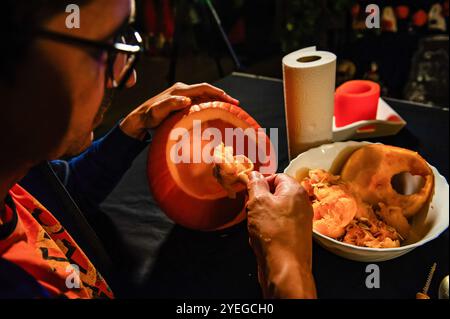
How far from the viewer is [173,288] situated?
83 centimetres

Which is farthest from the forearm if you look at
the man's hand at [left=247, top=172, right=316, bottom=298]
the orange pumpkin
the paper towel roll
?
the paper towel roll

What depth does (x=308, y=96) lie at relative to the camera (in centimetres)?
102

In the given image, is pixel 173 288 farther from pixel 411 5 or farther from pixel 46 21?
pixel 411 5

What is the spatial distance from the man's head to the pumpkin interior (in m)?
0.30

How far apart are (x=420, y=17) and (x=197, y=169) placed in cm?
210

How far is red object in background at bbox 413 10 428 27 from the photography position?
2348mm

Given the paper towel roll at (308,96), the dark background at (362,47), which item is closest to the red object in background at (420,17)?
the dark background at (362,47)

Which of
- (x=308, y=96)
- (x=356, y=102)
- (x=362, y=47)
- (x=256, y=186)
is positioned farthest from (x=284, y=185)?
(x=362, y=47)

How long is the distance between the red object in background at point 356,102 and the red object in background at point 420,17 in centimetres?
143

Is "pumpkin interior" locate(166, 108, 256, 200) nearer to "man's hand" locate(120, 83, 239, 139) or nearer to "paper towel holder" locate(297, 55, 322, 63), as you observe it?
"man's hand" locate(120, 83, 239, 139)

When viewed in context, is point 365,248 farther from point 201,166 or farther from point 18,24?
point 18,24

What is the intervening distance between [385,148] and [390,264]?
0.85 ft

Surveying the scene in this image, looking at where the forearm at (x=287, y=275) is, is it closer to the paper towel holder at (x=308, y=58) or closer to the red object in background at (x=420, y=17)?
the paper towel holder at (x=308, y=58)
